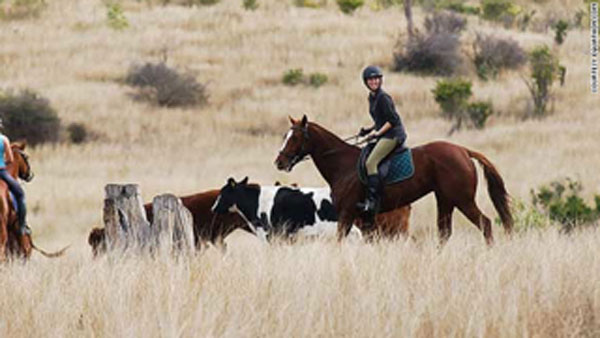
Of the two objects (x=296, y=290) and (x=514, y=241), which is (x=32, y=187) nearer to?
(x=514, y=241)

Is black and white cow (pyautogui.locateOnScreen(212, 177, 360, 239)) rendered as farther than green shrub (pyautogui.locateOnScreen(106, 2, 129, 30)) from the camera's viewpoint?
No

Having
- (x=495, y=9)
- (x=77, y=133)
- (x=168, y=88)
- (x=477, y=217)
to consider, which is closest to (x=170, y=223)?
(x=477, y=217)

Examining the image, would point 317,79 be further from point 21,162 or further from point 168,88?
point 21,162

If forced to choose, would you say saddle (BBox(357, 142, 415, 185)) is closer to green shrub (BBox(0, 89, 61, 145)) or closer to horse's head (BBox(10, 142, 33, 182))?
horse's head (BBox(10, 142, 33, 182))

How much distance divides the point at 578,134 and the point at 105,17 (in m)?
36.9

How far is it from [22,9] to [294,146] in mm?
58411

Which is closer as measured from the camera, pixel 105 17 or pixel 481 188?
pixel 481 188

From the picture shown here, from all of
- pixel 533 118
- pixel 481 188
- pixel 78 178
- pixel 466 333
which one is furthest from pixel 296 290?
pixel 533 118

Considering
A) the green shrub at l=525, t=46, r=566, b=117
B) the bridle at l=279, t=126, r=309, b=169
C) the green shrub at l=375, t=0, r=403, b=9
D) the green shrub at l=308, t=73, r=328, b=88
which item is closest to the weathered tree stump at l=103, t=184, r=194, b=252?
the bridle at l=279, t=126, r=309, b=169

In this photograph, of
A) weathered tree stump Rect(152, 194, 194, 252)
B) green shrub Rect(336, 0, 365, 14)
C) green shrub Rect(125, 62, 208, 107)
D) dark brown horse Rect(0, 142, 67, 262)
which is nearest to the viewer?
weathered tree stump Rect(152, 194, 194, 252)

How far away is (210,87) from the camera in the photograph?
5091 centimetres

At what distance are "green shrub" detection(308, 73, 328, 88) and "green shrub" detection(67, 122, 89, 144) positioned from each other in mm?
11584

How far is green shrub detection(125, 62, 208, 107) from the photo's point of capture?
159 ft

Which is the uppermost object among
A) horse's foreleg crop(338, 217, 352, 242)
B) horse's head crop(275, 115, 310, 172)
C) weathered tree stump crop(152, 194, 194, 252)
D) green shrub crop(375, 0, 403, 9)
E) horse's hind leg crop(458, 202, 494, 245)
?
weathered tree stump crop(152, 194, 194, 252)
